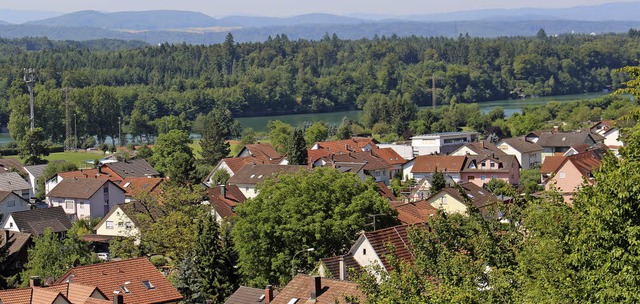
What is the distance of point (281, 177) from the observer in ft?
77.7

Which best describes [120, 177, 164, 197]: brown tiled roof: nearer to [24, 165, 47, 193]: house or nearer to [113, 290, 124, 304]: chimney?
[24, 165, 47, 193]: house

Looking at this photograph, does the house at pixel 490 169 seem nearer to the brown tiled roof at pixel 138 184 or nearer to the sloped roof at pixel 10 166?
the brown tiled roof at pixel 138 184

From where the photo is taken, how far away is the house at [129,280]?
733 inches

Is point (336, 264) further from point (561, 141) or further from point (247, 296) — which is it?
point (561, 141)

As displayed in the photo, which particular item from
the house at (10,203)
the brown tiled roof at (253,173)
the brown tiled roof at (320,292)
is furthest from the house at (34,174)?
the brown tiled roof at (320,292)

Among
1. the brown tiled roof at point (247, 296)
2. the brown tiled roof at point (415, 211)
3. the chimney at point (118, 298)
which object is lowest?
the brown tiled roof at point (415, 211)

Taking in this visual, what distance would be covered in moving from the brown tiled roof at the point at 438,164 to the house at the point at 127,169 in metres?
11.3

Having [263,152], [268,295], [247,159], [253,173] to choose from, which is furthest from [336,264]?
[263,152]

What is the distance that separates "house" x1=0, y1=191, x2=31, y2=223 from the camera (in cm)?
3516

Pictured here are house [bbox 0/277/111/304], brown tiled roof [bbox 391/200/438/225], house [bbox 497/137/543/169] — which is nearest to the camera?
house [bbox 0/277/111/304]

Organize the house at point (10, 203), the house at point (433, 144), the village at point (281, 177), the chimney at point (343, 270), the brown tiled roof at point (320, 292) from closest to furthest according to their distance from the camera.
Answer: the brown tiled roof at point (320, 292) → the village at point (281, 177) → the chimney at point (343, 270) → the house at point (10, 203) → the house at point (433, 144)

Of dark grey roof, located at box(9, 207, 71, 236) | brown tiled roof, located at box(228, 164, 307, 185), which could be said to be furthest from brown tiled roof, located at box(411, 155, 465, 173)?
dark grey roof, located at box(9, 207, 71, 236)

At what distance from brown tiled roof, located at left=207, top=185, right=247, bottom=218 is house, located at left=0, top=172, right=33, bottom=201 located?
10.3m

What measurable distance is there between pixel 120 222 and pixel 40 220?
288 centimetres
